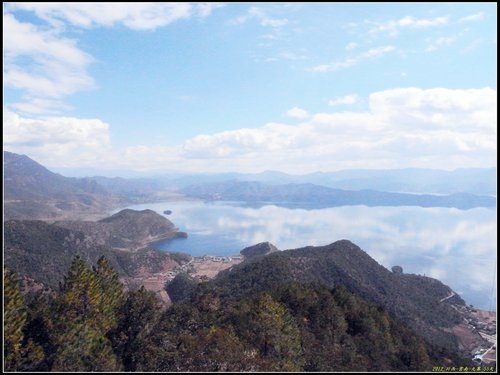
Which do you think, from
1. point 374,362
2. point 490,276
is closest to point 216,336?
point 374,362

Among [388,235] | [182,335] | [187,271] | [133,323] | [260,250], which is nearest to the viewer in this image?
[182,335]

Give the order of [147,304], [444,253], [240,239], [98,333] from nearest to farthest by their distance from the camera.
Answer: [98,333]
[147,304]
[444,253]
[240,239]

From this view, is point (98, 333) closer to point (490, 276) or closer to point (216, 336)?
point (216, 336)

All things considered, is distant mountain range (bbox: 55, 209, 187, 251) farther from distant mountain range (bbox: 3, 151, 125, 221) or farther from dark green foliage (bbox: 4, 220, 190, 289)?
distant mountain range (bbox: 3, 151, 125, 221)

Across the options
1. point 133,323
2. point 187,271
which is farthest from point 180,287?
point 133,323

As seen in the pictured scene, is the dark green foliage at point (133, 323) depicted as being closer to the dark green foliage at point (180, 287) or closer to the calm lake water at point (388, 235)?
the dark green foliage at point (180, 287)

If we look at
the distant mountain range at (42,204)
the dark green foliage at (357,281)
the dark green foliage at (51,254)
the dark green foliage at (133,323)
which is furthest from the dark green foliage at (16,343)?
the distant mountain range at (42,204)

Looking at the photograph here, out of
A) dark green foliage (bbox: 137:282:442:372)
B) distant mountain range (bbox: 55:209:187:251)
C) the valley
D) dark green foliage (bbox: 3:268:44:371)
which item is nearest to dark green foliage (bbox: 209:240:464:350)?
the valley

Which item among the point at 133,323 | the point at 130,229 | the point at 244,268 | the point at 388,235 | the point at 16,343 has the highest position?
the point at 16,343

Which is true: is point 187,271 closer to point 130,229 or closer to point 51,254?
point 51,254
